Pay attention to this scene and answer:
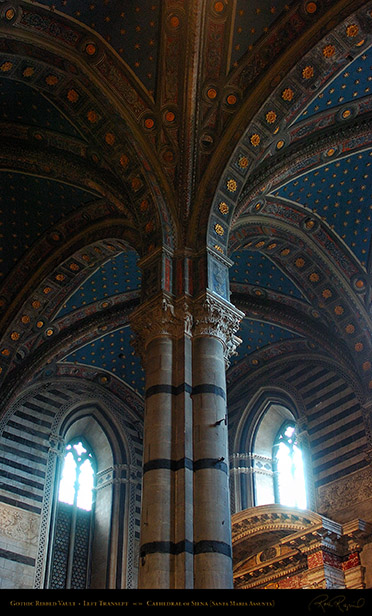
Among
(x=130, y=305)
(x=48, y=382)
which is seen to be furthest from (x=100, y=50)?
(x=48, y=382)

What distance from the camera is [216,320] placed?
428 inches

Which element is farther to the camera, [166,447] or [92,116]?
[92,116]

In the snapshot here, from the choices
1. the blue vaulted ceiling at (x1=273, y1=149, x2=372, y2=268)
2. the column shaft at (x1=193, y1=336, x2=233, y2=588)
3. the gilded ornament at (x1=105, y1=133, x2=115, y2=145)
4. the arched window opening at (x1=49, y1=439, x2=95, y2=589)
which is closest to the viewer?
the column shaft at (x1=193, y1=336, x2=233, y2=588)

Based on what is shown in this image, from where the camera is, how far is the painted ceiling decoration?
39.7ft

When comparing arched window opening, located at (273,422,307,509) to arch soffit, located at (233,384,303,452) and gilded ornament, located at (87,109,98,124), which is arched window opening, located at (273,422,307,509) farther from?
gilded ornament, located at (87,109,98,124)

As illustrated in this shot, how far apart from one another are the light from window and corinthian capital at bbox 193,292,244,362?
845 centimetres

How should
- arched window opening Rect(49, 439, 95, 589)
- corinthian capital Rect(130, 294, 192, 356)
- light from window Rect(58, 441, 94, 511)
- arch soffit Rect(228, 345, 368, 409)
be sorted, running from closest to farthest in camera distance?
1. corinthian capital Rect(130, 294, 192, 356)
2. arch soffit Rect(228, 345, 368, 409)
3. arched window opening Rect(49, 439, 95, 589)
4. light from window Rect(58, 441, 94, 511)

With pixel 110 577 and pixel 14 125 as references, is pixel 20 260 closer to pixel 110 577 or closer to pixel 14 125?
pixel 14 125

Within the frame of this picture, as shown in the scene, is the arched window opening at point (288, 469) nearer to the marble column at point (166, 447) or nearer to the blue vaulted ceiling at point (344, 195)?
the blue vaulted ceiling at point (344, 195)

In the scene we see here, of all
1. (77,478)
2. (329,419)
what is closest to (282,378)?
(329,419)

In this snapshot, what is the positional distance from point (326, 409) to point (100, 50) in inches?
371

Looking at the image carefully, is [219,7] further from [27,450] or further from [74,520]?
[74,520]
